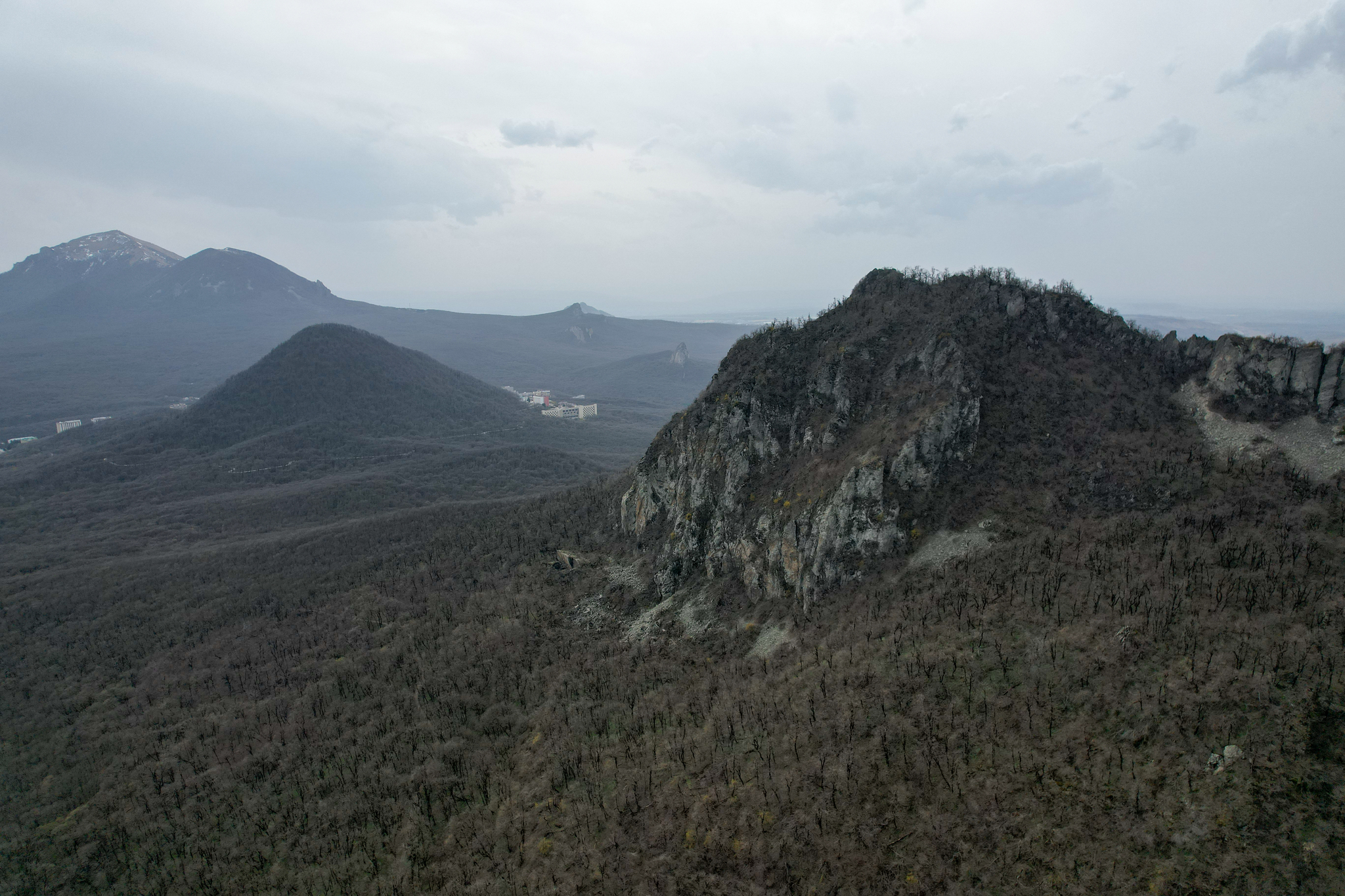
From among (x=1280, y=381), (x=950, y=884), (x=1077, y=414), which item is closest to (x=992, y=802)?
(x=950, y=884)

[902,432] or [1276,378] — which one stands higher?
[1276,378]

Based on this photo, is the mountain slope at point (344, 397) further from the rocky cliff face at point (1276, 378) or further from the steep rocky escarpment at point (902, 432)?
the rocky cliff face at point (1276, 378)

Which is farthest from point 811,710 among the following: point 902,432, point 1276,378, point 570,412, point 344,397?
point 570,412

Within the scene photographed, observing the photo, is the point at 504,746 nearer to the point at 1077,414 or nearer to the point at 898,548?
the point at 898,548

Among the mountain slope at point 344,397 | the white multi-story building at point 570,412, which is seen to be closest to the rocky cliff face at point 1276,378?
the mountain slope at point 344,397

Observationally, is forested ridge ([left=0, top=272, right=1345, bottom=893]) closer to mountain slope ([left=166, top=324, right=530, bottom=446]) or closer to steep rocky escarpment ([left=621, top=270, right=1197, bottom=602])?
steep rocky escarpment ([left=621, top=270, right=1197, bottom=602])

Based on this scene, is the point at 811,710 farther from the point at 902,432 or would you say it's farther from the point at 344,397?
the point at 344,397
